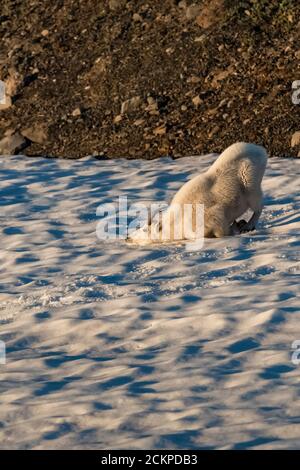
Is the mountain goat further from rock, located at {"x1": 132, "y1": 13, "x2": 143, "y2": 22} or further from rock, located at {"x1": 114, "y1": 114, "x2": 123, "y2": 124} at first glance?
rock, located at {"x1": 132, "y1": 13, "x2": 143, "y2": 22}

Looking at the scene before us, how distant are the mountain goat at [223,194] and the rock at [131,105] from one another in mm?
7387

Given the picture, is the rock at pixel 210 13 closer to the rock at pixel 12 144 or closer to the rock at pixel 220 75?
the rock at pixel 220 75

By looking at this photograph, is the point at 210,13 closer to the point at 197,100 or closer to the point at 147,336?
the point at 197,100

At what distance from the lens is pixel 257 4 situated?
19859 millimetres

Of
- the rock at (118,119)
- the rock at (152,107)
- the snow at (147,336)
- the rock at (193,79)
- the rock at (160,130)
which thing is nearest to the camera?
the snow at (147,336)

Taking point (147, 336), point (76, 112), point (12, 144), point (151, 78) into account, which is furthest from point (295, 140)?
point (147, 336)

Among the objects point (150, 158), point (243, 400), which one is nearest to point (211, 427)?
point (243, 400)

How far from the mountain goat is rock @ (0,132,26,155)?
764 centimetres

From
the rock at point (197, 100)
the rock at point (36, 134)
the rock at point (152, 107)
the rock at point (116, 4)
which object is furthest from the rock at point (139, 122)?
the rock at point (116, 4)

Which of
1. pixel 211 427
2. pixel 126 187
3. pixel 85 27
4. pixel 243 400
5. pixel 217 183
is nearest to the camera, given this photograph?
pixel 211 427

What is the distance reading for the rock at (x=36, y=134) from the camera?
18.8 m

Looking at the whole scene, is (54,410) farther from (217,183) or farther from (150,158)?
(150,158)

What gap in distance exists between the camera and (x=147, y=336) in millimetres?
8531

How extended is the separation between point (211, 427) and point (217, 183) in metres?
5.16
